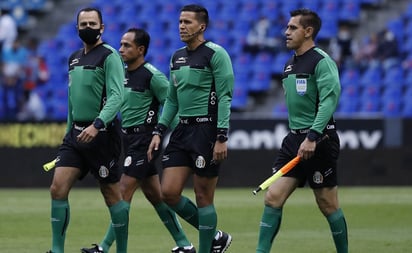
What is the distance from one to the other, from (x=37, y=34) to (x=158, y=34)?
3880 millimetres

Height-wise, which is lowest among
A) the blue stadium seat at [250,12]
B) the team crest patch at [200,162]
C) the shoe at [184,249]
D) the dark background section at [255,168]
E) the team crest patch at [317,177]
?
the dark background section at [255,168]

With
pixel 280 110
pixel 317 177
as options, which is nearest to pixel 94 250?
pixel 317 177

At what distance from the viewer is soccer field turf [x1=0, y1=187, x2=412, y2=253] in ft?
41.7

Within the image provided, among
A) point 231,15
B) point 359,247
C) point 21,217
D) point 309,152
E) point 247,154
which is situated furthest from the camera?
point 231,15

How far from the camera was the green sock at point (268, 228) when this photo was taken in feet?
34.1

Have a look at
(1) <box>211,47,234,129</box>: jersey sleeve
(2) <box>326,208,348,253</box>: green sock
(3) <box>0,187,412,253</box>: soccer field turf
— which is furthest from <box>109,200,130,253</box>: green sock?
(2) <box>326,208,348,253</box>: green sock

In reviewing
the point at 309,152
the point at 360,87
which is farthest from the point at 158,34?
the point at 309,152

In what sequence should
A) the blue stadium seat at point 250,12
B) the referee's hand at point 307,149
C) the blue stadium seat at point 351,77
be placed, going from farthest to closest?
the blue stadium seat at point 250,12 → the blue stadium seat at point 351,77 → the referee's hand at point 307,149

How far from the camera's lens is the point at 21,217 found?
16188 millimetres

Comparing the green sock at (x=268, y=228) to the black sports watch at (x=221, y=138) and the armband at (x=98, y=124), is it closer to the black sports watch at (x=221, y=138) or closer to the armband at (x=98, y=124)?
the black sports watch at (x=221, y=138)

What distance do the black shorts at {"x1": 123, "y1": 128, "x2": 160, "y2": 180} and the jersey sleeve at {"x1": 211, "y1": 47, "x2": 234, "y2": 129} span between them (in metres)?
1.49

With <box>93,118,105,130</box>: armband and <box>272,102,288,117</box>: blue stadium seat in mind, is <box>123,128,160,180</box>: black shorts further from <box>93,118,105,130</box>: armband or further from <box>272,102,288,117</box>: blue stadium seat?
<box>272,102,288,117</box>: blue stadium seat

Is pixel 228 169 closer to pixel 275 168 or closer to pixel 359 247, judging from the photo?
pixel 359 247

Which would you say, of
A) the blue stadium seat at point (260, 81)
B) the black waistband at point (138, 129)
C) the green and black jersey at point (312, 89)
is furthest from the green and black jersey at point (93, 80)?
the blue stadium seat at point (260, 81)
